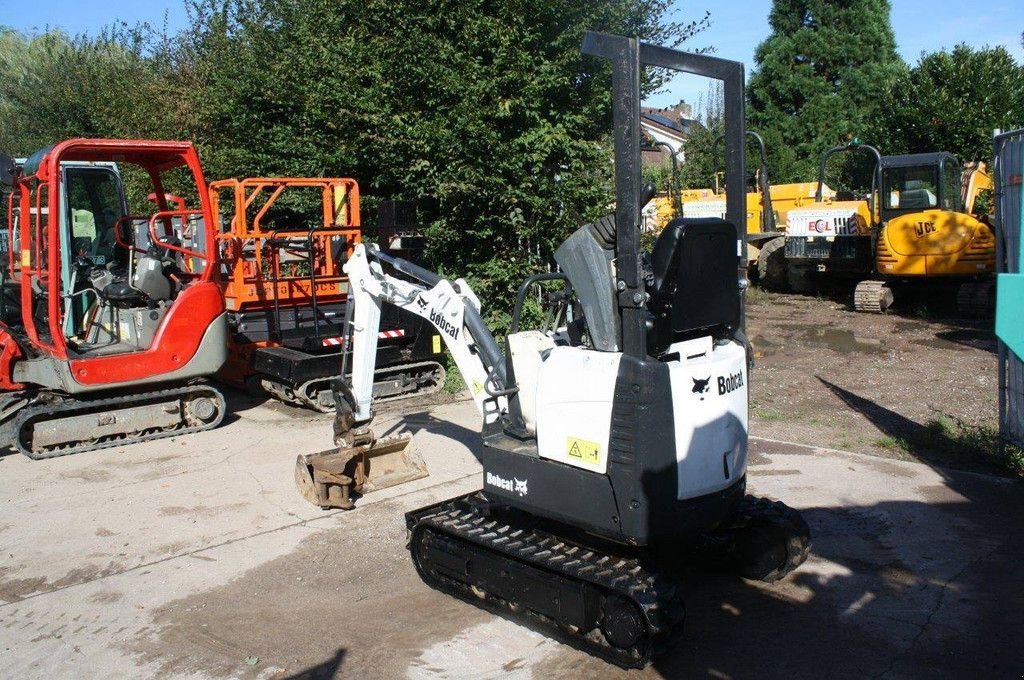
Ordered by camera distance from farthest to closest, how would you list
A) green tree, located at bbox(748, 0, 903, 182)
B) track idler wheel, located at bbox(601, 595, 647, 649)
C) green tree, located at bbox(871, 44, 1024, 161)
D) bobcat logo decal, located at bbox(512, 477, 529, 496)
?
green tree, located at bbox(748, 0, 903, 182), green tree, located at bbox(871, 44, 1024, 161), bobcat logo decal, located at bbox(512, 477, 529, 496), track idler wheel, located at bbox(601, 595, 647, 649)

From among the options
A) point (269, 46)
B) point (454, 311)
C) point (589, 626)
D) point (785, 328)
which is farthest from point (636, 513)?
point (269, 46)

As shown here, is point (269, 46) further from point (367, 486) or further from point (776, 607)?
point (776, 607)

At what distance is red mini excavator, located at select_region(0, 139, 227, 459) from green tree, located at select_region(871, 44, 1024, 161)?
19342 mm

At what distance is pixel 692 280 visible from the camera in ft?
14.0

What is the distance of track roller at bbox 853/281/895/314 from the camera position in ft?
50.2

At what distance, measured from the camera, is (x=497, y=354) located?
536 centimetres

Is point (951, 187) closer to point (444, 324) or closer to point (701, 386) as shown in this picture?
point (444, 324)

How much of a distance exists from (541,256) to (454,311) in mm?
5450

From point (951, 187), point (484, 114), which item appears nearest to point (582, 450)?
point (484, 114)

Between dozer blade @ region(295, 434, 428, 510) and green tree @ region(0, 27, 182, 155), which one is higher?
green tree @ region(0, 27, 182, 155)

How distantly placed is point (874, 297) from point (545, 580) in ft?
40.4

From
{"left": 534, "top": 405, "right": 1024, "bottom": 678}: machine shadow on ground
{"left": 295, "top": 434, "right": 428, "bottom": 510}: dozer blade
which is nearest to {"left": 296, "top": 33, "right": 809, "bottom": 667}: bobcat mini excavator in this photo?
{"left": 534, "top": 405, "right": 1024, "bottom": 678}: machine shadow on ground

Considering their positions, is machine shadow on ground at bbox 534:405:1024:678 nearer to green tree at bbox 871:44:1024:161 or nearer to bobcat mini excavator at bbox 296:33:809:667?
bobcat mini excavator at bbox 296:33:809:667

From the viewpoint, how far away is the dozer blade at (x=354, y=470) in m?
6.55
